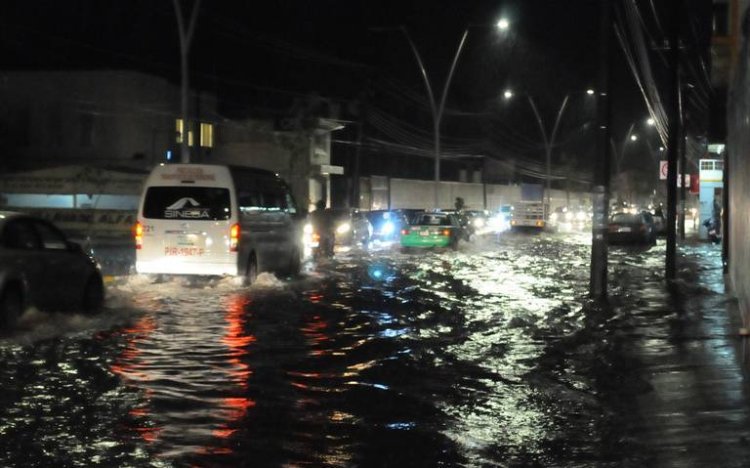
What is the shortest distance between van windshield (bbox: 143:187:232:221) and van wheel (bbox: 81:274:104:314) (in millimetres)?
3188

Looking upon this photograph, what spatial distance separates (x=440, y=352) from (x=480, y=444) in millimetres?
4409

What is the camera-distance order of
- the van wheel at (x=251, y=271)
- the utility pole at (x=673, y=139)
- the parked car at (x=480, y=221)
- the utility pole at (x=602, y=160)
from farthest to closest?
the parked car at (x=480, y=221), the utility pole at (x=673, y=139), the van wheel at (x=251, y=271), the utility pole at (x=602, y=160)

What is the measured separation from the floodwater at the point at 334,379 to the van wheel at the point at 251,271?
273 millimetres

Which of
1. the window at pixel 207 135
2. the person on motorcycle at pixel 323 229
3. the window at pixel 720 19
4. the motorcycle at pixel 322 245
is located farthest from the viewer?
the window at pixel 207 135

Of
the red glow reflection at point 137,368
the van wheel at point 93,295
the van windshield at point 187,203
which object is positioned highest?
the van windshield at point 187,203

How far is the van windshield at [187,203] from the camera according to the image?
17.4m

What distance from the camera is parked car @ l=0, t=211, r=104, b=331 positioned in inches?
461

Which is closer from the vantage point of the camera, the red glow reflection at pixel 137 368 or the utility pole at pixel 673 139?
the red glow reflection at pixel 137 368

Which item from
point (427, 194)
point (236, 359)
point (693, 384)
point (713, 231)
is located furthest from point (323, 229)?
point (427, 194)

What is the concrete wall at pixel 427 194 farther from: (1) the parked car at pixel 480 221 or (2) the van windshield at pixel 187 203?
(2) the van windshield at pixel 187 203

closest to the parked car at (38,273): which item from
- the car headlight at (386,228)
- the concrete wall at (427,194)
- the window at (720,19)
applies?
the window at (720,19)

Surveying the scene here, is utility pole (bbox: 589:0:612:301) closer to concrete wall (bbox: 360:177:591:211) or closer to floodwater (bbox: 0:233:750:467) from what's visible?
floodwater (bbox: 0:233:750:467)

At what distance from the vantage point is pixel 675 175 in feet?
74.2

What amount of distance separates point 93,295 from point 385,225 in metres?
27.0
